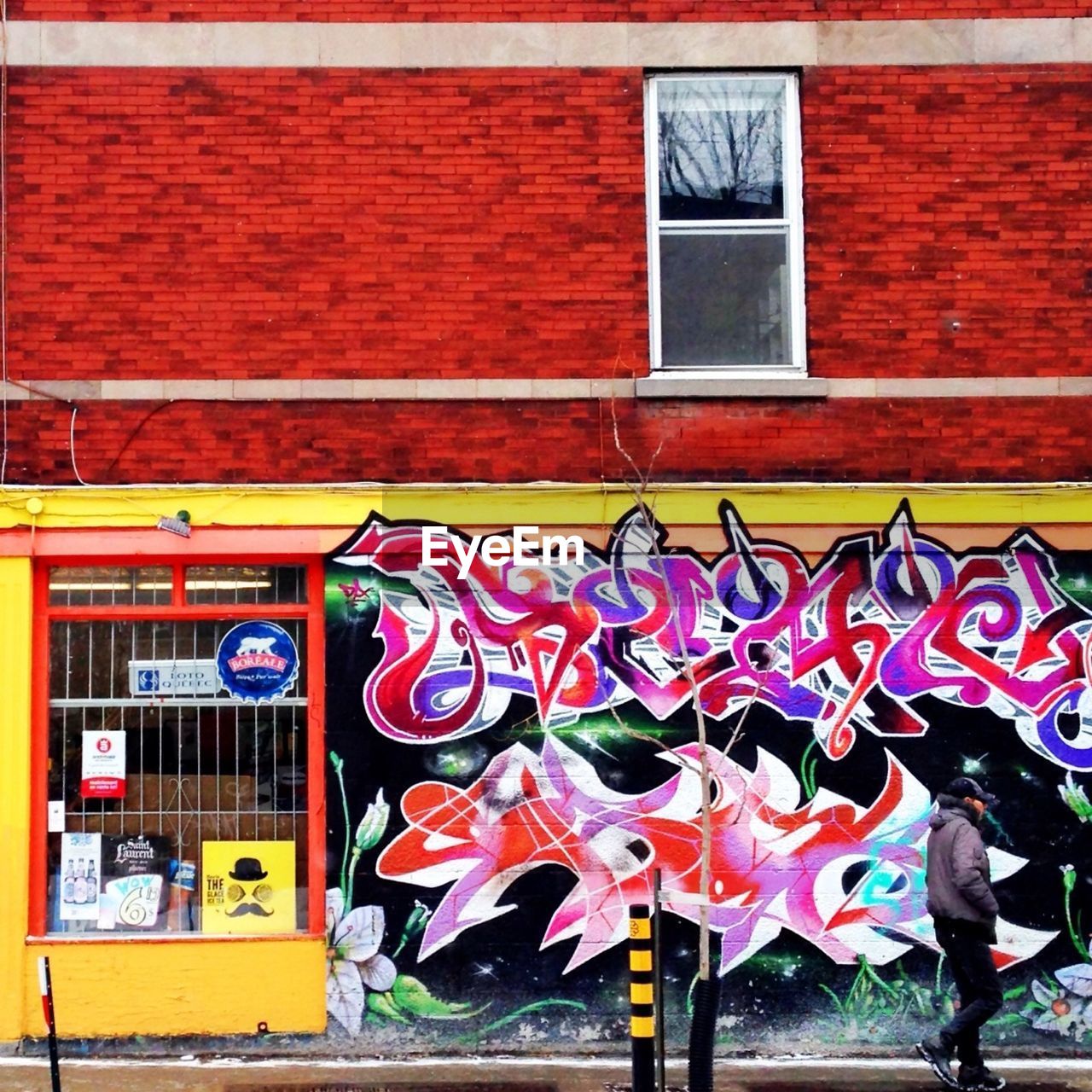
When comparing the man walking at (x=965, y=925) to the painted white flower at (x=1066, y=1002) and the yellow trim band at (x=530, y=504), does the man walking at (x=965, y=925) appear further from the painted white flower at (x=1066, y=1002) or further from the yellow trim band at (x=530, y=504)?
the yellow trim band at (x=530, y=504)

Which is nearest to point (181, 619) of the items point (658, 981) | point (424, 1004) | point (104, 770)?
point (104, 770)

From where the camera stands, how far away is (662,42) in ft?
32.5

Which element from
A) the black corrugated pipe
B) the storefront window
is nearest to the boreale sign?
the storefront window

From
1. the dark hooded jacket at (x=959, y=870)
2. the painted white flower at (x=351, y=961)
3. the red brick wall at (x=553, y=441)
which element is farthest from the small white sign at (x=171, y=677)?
the dark hooded jacket at (x=959, y=870)

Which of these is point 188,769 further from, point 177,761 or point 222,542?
point 222,542

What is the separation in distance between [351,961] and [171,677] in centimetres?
209

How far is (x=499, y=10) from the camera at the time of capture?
32.4 ft

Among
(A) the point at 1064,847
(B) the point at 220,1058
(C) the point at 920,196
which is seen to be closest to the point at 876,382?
(C) the point at 920,196

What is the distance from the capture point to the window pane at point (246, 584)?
31.8 feet

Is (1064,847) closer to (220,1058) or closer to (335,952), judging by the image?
(335,952)

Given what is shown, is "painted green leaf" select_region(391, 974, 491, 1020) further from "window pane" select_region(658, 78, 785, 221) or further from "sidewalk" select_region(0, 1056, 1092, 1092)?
"window pane" select_region(658, 78, 785, 221)

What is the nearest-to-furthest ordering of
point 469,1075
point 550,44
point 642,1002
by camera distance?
point 642,1002
point 469,1075
point 550,44

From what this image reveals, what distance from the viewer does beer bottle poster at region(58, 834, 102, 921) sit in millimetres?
9578

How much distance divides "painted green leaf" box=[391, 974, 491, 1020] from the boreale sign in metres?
2.11
